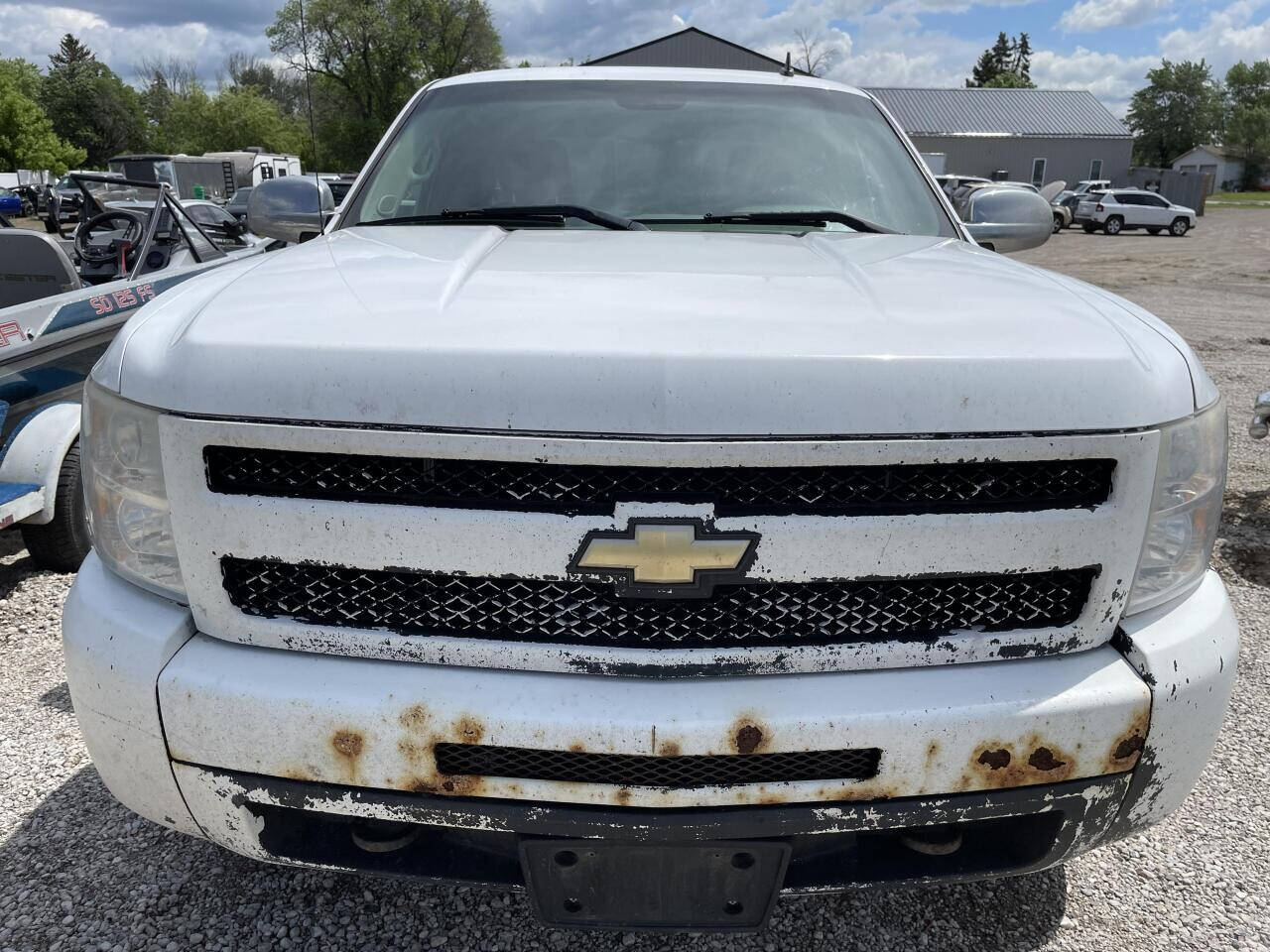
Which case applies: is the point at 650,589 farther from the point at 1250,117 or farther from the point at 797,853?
the point at 1250,117

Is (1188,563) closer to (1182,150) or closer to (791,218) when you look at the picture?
(791,218)

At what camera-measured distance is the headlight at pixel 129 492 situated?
5.47 feet

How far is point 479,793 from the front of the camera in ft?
5.32

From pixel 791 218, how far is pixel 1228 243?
105 feet

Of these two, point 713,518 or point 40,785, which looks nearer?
point 713,518

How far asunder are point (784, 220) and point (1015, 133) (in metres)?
62.7

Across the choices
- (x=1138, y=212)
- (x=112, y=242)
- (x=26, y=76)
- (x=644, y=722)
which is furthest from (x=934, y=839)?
(x=26, y=76)

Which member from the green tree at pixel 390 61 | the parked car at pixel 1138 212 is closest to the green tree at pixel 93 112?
the green tree at pixel 390 61

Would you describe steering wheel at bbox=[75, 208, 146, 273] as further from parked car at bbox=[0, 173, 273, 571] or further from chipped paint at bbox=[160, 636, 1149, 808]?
chipped paint at bbox=[160, 636, 1149, 808]

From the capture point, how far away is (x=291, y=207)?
3.39 metres

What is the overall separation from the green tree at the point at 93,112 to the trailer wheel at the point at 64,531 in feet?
279

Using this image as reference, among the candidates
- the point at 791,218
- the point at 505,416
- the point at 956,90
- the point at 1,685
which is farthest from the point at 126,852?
the point at 956,90

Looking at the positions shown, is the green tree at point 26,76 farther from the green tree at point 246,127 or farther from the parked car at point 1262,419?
the parked car at point 1262,419

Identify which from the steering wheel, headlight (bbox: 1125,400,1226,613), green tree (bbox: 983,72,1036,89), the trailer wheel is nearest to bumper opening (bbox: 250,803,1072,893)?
headlight (bbox: 1125,400,1226,613)
